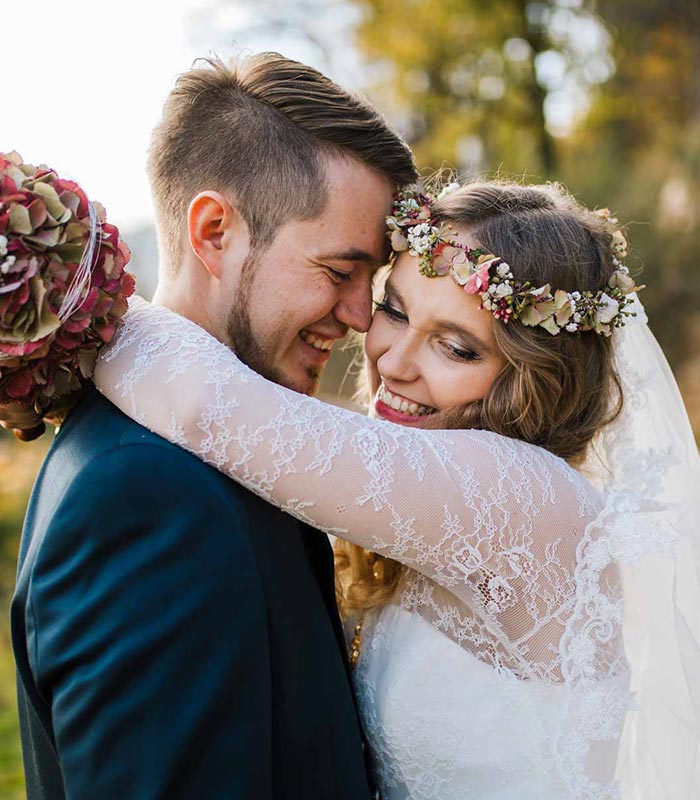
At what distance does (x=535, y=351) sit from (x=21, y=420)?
1563mm

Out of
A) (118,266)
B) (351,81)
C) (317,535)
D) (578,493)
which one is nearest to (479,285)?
(578,493)

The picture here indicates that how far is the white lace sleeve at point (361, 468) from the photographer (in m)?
2.16

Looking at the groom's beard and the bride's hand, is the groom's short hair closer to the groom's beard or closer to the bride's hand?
the groom's beard

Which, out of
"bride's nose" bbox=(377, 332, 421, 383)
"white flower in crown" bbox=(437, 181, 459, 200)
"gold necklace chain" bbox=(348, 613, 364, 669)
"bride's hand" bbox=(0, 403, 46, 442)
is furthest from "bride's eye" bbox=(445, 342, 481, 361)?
"bride's hand" bbox=(0, 403, 46, 442)

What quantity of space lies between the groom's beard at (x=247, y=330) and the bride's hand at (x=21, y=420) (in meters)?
0.65

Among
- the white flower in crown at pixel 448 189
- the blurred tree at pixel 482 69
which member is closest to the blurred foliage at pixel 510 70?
the blurred tree at pixel 482 69

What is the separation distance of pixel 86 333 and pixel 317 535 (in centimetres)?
80

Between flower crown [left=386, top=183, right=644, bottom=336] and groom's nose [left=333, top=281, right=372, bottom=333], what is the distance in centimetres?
17

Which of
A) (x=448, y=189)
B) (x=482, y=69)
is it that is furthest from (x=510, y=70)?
(x=448, y=189)

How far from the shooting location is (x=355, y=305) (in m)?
3.03

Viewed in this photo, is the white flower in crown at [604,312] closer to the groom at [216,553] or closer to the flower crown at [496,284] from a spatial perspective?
the flower crown at [496,284]

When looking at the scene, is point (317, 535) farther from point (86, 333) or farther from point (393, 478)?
point (86, 333)

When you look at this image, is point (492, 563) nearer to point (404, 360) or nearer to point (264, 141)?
point (404, 360)

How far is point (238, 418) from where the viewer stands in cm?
220
